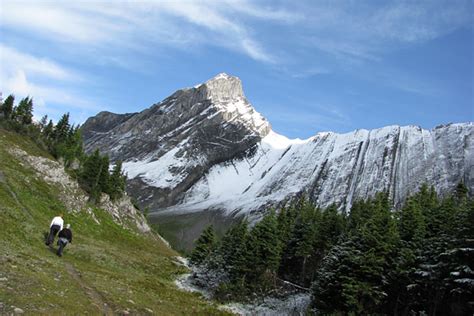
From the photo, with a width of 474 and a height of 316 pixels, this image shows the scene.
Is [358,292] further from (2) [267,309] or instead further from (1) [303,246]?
(1) [303,246]

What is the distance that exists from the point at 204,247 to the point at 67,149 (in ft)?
215

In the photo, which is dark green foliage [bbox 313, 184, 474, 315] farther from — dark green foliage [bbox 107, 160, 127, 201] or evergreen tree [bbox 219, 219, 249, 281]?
dark green foliage [bbox 107, 160, 127, 201]

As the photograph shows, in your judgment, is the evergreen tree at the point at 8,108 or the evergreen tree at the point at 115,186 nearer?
the evergreen tree at the point at 115,186

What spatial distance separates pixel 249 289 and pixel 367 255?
60.1ft

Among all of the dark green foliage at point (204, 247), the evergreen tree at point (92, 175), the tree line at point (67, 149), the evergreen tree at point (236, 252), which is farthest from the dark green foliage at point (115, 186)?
the evergreen tree at point (236, 252)

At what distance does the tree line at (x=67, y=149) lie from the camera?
109m

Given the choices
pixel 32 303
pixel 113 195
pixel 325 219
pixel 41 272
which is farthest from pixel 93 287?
pixel 113 195

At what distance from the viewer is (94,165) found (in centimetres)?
10931

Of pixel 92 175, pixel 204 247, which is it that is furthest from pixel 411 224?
pixel 92 175

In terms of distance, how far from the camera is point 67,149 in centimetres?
12288

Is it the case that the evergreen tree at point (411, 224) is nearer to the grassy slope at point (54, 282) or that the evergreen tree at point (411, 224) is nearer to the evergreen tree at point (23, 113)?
the grassy slope at point (54, 282)

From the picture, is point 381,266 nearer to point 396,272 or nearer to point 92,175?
point 396,272

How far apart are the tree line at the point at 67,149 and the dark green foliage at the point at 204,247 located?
34.9 m

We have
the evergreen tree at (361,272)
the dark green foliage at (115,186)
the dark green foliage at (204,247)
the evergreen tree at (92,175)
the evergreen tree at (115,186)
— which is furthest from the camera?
the evergreen tree at (115,186)
